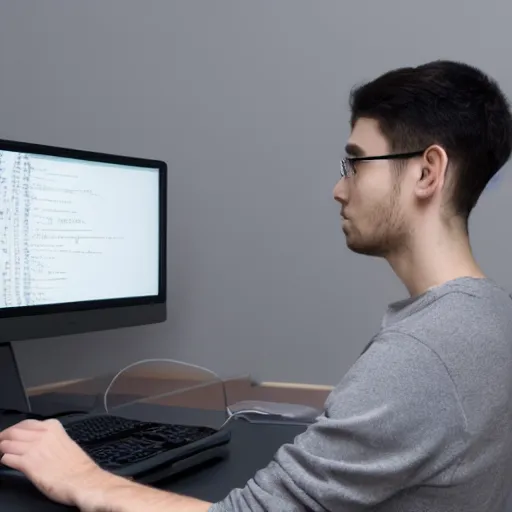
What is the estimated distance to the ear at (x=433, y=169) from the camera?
3.25ft

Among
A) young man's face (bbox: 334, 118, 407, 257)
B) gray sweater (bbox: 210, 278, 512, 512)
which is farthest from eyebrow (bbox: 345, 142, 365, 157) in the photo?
gray sweater (bbox: 210, 278, 512, 512)

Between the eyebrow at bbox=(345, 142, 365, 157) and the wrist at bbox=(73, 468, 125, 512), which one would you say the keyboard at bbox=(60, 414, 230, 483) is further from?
the eyebrow at bbox=(345, 142, 365, 157)

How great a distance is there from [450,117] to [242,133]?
33.4 inches

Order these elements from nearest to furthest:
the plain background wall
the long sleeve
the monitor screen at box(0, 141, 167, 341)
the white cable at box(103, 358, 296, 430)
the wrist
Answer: the long sleeve, the wrist, the monitor screen at box(0, 141, 167, 341), the white cable at box(103, 358, 296, 430), the plain background wall

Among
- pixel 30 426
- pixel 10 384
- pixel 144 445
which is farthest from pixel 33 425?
pixel 10 384

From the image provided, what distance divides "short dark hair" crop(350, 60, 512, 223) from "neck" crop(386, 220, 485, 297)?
0.14 feet

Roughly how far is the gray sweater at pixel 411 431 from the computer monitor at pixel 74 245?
68cm

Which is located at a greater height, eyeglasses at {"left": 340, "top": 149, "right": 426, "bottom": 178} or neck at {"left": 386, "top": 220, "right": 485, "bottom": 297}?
eyeglasses at {"left": 340, "top": 149, "right": 426, "bottom": 178}

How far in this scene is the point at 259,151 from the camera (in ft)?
5.85

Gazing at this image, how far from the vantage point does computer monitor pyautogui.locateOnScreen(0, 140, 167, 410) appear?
1.32 meters

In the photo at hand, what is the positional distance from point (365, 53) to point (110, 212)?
65 centimetres

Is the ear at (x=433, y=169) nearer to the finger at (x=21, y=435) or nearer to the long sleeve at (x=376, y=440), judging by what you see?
the long sleeve at (x=376, y=440)

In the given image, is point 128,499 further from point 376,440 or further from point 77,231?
point 77,231

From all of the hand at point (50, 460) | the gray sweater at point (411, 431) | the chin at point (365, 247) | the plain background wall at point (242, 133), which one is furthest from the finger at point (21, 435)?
the plain background wall at point (242, 133)
